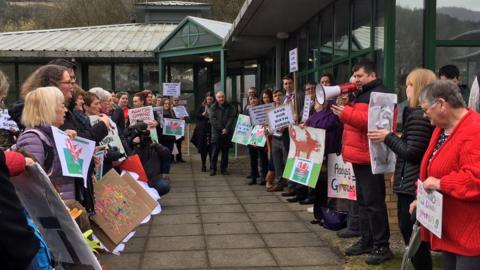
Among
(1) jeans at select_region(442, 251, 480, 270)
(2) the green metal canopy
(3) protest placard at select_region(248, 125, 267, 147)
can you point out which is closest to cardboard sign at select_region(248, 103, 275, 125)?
(3) protest placard at select_region(248, 125, 267, 147)

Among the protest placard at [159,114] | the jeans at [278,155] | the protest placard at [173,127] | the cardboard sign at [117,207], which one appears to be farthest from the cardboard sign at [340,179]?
the protest placard at [173,127]

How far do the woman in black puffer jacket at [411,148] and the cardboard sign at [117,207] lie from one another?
7.64 feet

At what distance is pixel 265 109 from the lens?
9.71m

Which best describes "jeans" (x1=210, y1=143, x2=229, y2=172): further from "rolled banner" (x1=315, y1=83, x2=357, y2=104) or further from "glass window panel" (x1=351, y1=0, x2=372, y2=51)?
"rolled banner" (x1=315, y1=83, x2=357, y2=104)

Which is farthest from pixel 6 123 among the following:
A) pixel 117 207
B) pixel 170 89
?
pixel 170 89

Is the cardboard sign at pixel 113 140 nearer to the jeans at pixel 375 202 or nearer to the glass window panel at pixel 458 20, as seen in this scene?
the jeans at pixel 375 202

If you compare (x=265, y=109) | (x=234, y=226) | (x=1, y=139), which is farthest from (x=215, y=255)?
(x=265, y=109)

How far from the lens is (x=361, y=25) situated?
720cm

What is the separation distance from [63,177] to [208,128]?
7.79 metres

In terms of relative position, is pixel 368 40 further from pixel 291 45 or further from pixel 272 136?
pixel 291 45

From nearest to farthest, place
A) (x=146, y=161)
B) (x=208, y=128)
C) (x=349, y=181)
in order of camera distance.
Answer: (x=349, y=181)
(x=146, y=161)
(x=208, y=128)

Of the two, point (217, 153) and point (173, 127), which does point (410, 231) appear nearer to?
point (217, 153)

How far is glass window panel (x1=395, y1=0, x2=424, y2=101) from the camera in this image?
6074 millimetres

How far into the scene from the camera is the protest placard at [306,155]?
21.3ft
